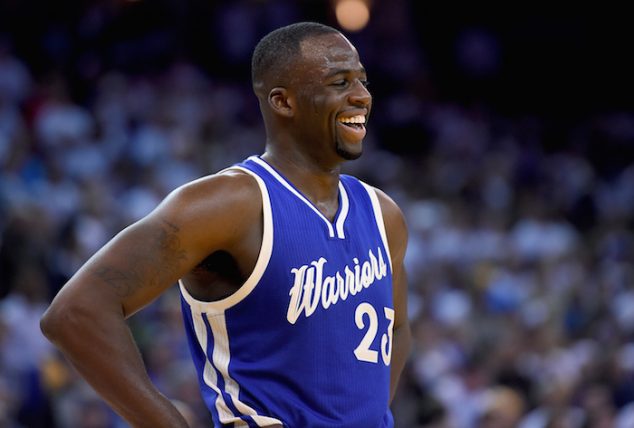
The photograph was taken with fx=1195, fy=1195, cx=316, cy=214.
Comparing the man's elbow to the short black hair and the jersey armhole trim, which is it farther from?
the short black hair

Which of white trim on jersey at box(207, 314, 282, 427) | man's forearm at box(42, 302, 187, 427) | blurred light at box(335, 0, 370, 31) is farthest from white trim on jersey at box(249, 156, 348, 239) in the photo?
blurred light at box(335, 0, 370, 31)

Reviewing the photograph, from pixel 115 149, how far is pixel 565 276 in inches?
182

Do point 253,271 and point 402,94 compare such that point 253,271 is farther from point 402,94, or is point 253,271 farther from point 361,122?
point 402,94

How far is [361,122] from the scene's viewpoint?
3.80 m

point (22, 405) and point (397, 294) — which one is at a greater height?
point (397, 294)

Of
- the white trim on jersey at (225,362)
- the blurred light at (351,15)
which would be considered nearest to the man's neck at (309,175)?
the white trim on jersey at (225,362)

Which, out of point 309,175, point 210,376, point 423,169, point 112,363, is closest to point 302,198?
point 309,175

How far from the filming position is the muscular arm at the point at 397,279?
416 centimetres

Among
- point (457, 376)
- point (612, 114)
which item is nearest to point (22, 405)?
point (457, 376)

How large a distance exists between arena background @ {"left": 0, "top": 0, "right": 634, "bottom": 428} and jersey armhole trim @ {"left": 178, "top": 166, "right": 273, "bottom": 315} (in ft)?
13.2

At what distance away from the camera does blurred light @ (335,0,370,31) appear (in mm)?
15883

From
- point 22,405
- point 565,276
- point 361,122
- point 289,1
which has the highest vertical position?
point 361,122

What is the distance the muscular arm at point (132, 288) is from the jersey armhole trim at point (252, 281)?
9cm

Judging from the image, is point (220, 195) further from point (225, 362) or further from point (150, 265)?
point (225, 362)
